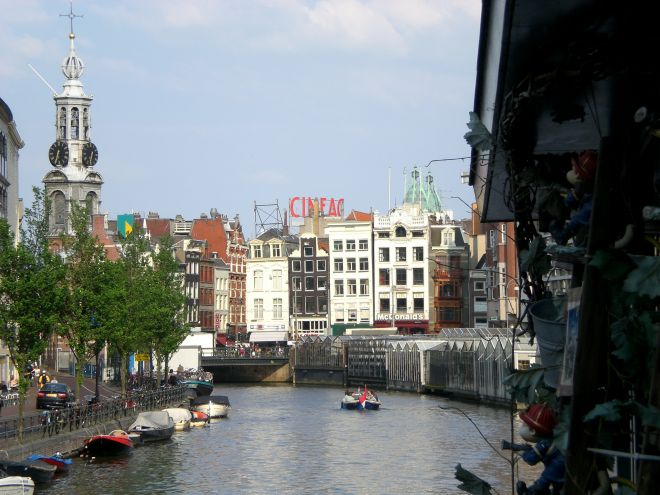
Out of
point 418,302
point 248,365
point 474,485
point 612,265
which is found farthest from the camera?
point 418,302

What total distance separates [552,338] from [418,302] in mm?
125116

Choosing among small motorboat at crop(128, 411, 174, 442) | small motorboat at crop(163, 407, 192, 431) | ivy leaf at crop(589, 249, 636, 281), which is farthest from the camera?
small motorboat at crop(163, 407, 192, 431)

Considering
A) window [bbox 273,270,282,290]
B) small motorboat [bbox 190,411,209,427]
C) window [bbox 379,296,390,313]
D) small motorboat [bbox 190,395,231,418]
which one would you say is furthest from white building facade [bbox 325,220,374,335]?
small motorboat [bbox 190,411,209,427]

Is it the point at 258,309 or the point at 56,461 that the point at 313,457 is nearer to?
the point at 56,461

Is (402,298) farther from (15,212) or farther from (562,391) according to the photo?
(562,391)

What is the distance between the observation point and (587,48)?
20.1ft

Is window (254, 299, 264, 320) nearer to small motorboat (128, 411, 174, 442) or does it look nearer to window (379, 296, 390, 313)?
window (379, 296, 390, 313)

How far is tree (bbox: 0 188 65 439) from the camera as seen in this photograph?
4428 cm

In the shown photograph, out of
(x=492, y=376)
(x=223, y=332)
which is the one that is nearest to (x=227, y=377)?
(x=223, y=332)

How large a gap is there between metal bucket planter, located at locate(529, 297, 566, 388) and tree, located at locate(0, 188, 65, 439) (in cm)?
3749

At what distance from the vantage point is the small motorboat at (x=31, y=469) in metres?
35.9

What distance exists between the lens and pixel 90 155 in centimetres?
14238

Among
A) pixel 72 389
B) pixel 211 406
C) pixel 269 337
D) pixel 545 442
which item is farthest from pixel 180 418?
pixel 269 337

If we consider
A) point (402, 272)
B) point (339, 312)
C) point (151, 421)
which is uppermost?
point (402, 272)
